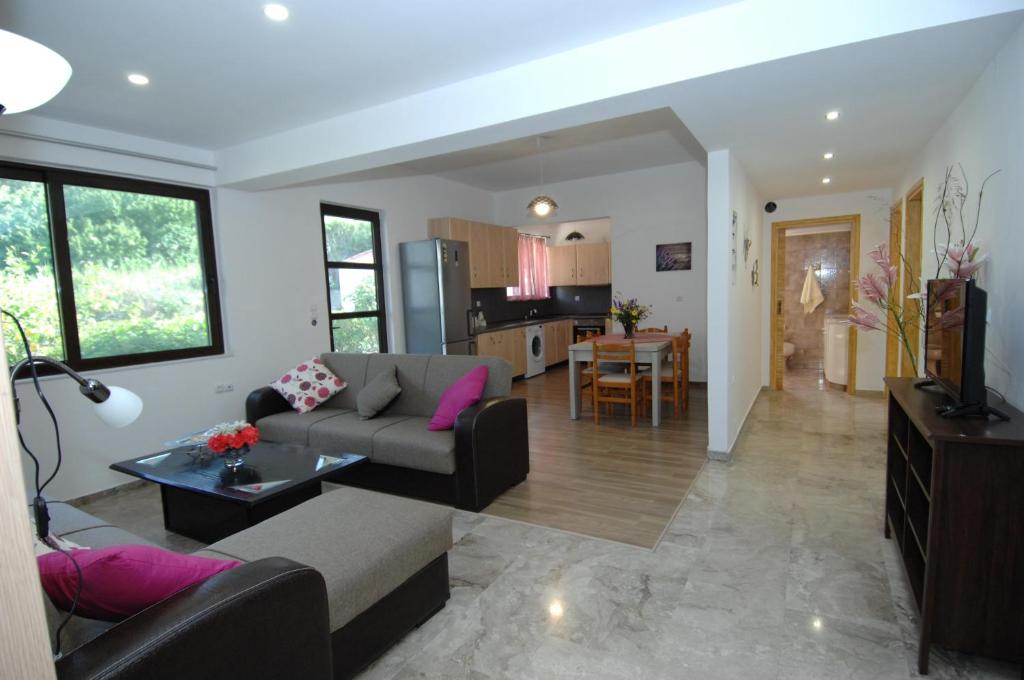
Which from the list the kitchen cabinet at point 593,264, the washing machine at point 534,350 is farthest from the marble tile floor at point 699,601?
the kitchen cabinet at point 593,264

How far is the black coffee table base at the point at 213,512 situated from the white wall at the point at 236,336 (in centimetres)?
116

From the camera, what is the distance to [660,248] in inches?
273

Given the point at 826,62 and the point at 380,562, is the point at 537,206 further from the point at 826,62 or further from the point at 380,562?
the point at 380,562

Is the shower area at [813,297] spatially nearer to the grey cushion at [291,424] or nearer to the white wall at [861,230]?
the white wall at [861,230]

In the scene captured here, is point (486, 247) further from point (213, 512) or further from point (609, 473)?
point (213, 512)

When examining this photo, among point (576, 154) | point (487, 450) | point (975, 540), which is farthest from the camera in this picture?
point (576, 154)

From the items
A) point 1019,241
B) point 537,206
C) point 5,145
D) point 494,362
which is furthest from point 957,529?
point 5,145

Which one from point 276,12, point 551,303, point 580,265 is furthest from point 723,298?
point 551,303

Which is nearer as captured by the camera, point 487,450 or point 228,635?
point 228,635

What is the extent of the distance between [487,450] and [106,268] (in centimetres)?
315

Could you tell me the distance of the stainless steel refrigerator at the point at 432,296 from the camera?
20.0 feet

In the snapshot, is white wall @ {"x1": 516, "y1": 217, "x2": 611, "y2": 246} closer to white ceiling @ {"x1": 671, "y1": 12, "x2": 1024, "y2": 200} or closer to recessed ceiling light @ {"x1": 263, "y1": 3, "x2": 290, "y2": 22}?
white ceiling @ {"x1": 671, "y1": 12, "x2": 1024, "y2": 200}

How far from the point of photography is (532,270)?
919cm

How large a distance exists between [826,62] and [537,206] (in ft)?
12.0
